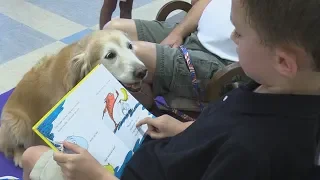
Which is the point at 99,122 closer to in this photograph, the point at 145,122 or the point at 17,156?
the point at 145,122

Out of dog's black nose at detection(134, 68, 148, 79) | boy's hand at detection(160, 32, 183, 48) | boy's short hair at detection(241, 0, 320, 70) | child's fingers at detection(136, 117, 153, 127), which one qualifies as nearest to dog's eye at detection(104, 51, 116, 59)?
dog's black nose at detection(134, 68, 148, 79)

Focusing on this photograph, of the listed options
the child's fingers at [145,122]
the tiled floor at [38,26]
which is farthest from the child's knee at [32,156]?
the tiled floor at [38,26]

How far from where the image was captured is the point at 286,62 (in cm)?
62

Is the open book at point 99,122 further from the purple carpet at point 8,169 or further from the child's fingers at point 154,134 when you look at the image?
the purple carpet at point 8,169

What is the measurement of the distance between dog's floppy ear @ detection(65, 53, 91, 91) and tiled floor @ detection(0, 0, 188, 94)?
2.10 ft

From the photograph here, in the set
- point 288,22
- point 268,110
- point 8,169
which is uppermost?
point 288,22

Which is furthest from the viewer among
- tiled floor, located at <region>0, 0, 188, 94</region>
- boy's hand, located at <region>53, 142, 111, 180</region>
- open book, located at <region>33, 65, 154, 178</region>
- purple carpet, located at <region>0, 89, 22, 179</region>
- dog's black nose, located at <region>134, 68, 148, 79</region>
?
tiled floor, located at <region>0, 0, 188, 94</region>

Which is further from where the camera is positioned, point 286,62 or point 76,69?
point 76,69

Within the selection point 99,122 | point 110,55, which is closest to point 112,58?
point 110,55

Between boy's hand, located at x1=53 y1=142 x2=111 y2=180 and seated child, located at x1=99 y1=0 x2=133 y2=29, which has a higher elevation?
boy's hand, located at x1=53 y1=142 x2=111 y2=180

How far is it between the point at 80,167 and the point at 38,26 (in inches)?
70.3

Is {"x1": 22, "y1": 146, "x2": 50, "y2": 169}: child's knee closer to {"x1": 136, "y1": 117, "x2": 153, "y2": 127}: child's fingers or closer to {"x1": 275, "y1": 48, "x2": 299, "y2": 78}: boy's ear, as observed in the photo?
{"x1": 136, "y1": 117, "x2": 153, "y2": 127}: child's fingers

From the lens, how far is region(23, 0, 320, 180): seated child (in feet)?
1.90

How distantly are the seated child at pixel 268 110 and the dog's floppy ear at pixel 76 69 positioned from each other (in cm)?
70
